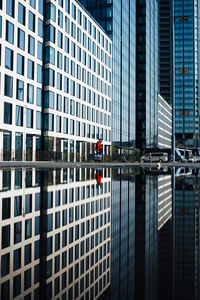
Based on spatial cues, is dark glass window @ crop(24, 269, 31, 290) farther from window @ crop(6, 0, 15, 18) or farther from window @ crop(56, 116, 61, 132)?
window @ crop(56, 116, 61, 132)

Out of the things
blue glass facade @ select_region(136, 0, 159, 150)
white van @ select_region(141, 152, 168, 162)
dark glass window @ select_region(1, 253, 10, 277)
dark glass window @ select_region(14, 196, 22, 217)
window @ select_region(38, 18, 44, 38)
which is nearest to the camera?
dark glass window @ select_region(1, 253, 10, 277)

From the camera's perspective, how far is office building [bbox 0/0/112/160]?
40.2 metres

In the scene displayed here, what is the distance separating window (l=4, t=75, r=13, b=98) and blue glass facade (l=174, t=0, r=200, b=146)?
118 meters

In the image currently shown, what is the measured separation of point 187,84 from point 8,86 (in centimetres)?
12230

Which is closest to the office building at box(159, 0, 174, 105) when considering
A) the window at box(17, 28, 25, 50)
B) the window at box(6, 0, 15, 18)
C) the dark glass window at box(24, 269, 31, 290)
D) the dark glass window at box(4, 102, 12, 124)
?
the window at box(17, 28, 25, 50)

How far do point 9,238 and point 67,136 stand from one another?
4960 centimetres

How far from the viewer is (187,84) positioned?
150625mm

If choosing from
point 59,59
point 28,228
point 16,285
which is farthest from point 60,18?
point 16,285

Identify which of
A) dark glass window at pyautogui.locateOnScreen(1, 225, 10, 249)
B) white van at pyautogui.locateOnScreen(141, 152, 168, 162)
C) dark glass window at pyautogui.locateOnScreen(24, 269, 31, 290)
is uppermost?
white van at pyautogui.locateOnScreen(141, 152, 168, 162)

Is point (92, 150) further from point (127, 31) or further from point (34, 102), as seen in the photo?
point (127, 31)

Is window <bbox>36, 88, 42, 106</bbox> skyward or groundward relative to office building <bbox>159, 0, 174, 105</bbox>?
groundward

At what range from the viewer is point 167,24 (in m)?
146

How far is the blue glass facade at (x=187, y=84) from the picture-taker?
485 ft

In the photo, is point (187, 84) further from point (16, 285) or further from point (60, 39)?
point (16, 285)
